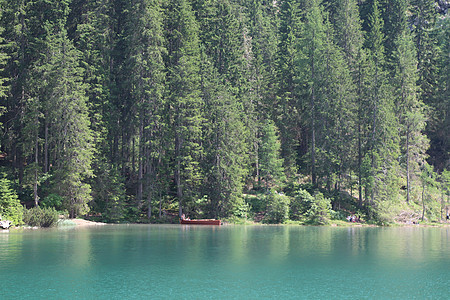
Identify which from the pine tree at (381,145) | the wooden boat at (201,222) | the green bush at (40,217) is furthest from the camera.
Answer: the pine tree at (381,145)

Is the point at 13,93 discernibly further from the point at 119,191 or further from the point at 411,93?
the point at 411,93

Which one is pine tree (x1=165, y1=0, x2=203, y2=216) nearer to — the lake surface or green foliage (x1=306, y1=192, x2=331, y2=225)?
green foliage (x1=306, y1=192, x2=331, y2=225)

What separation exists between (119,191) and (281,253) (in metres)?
30.1

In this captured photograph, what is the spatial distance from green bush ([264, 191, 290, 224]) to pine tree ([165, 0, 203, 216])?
30.0 ft

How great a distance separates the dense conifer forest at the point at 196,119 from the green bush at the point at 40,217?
3956 millimetres

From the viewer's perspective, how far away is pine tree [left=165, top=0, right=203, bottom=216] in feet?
201

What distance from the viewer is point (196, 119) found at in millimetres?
61844

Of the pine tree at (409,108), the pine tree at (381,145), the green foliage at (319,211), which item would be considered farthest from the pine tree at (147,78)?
the pine tree at (409,108)

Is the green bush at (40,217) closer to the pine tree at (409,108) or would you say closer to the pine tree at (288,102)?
the pine tree at (288,102)

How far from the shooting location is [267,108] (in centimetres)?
7694

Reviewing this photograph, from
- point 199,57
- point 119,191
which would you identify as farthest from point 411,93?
point 119,191

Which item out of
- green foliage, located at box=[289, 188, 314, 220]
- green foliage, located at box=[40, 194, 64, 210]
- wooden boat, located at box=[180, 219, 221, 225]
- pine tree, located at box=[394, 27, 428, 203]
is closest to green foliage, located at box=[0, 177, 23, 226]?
green foliage, located at box=[40, 194, 64, 210]

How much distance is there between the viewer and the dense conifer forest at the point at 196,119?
57.8 m

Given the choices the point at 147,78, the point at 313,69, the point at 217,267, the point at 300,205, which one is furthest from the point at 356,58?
the point at 217,267
